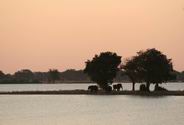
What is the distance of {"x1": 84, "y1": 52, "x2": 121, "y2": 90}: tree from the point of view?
139m

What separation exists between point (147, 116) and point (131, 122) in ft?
25.9

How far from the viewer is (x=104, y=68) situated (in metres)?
140

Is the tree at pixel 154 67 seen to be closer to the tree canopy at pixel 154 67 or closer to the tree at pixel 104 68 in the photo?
the tree canopy at pixel 154 67

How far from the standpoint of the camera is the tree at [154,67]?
440 ft

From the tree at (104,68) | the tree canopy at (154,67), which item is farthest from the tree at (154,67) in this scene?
the tree at (104,68)

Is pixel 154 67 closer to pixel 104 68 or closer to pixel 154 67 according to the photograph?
pixel 154 67

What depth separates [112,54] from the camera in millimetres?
141000

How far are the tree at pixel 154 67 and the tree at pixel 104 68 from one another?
18.3ft

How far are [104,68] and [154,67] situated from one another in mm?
11052

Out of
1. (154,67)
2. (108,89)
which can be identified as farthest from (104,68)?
(154,67)

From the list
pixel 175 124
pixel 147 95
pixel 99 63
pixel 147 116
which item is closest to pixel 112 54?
pixel 99 63

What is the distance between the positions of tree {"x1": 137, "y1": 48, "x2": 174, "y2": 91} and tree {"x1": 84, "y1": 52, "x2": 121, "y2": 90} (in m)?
5.57

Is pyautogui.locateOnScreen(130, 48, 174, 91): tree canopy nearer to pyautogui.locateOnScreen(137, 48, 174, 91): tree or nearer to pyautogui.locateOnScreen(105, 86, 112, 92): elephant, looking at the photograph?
pyautogui.locateOnScreen(137, 48, 174, 91): tree

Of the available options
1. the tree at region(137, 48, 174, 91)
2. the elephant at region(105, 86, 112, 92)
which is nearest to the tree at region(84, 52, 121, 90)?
the elephant at region(105, 86, 112, 92)
